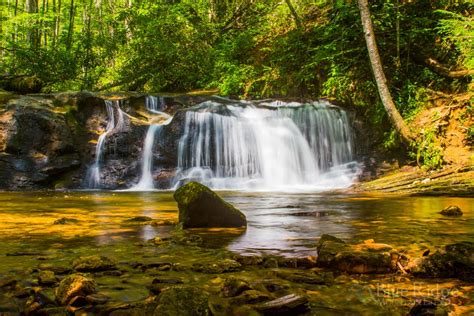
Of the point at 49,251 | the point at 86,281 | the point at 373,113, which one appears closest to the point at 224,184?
the point at 373,113

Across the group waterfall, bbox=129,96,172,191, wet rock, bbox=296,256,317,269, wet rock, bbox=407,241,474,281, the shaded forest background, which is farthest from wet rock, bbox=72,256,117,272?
the shaded forest background

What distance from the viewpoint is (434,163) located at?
39.4 feet

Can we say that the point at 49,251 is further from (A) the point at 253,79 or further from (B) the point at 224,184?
(A) the point at 253,79

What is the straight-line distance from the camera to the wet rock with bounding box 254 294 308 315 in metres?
2.26

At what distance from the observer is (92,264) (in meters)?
3.09

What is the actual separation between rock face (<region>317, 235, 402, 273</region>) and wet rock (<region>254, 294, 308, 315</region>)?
859 mm

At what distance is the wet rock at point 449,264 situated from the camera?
9.49 ft

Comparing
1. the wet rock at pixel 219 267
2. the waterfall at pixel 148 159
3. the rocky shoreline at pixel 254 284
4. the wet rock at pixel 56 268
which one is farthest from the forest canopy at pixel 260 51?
the wet rock at pixel 56 268

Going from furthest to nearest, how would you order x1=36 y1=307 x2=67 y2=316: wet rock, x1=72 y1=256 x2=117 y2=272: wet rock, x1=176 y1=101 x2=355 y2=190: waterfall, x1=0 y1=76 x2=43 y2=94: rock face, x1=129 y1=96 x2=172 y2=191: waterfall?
x1=0 y1=76 x2=43 y2=94: rock face
x1=176 y1=101 x2=355 y2=190: waterfall
x1=129 y1=96 x2=172 y2=191: waterfall
x1=72 y1=256 x2=117 y2=272: wet rock
x1=36 y1=307 x2=67 y2=316: wet rock

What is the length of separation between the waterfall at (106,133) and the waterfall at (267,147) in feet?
7.60

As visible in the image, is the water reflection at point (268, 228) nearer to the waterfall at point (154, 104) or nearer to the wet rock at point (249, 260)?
the wet rock at point (249, 260)

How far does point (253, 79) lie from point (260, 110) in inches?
130

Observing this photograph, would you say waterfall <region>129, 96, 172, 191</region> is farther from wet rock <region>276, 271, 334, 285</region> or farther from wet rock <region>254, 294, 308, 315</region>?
wet rock <region>254, 294, 308, 315</region>

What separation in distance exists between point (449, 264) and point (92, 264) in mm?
2371
